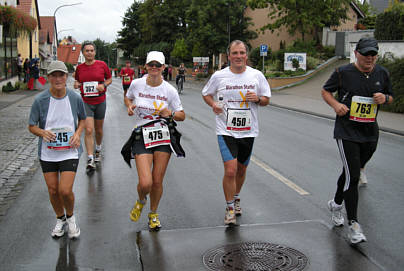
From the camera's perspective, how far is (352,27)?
2183 inches

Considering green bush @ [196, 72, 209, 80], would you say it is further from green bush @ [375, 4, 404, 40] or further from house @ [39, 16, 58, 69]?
green bush @ [375, 4, 404, 40]

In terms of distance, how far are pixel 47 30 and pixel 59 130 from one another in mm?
72374

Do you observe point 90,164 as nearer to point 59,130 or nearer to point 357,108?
point 59,130

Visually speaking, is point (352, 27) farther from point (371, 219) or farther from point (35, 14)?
point (371, 219)

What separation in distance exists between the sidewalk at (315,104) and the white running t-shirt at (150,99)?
9.73m

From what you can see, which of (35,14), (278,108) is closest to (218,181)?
(278,108)

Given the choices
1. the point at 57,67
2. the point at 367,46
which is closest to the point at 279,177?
the point at 367,46

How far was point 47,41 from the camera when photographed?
237ft

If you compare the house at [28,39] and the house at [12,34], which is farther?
the house at [28,39]

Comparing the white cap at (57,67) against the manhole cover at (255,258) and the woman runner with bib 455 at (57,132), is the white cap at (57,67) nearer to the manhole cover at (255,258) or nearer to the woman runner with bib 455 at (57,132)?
the woman runner with bib 455 at (57,132)

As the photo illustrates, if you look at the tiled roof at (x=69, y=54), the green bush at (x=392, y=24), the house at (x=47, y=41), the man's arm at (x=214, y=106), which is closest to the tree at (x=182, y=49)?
the house at (x=47, y=41)

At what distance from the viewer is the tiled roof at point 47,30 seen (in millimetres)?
69500

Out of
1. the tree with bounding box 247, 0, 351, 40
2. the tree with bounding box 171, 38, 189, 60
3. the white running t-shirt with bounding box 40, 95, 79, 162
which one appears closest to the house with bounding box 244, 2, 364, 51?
the tree with bounding box 247, 0, 351, 40

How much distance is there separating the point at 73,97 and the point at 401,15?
74.3ft
